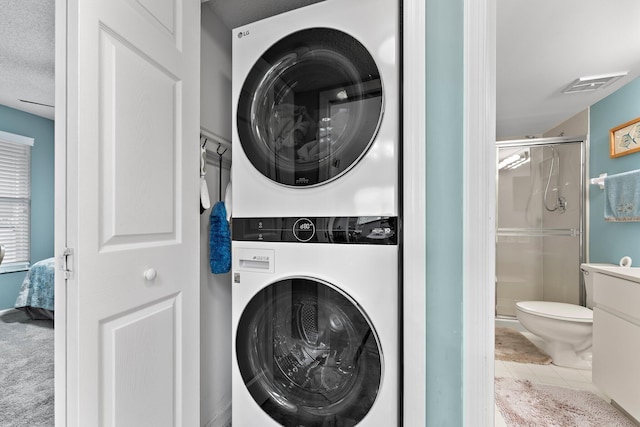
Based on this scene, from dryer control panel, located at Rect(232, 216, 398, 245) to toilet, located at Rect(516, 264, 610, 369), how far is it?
6.34 ft

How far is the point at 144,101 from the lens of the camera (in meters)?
0.93

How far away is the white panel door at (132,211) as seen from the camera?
74cm

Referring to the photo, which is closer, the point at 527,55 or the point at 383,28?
the point at 383,28

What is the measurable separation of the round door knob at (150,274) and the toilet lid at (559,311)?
101 inches

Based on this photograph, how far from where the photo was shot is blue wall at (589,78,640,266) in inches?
88.8

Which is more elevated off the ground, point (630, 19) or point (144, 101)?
point (630, 19)

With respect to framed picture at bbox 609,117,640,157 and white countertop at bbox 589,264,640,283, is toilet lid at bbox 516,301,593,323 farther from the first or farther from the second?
framed picture at bbox 609,117,640,157

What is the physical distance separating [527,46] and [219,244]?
2.26 m

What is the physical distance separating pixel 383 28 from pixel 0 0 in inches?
41.0

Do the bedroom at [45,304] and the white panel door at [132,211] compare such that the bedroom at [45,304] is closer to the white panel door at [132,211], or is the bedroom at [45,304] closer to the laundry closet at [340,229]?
the white panel door at [132,211]

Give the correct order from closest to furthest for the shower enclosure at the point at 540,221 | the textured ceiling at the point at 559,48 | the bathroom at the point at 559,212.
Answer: the textured ceiling at the point at 559,48 < the bathroom at the point at 559,212 < the shower enclosure at the point at 540,221

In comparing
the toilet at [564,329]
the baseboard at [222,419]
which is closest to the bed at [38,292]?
the baseboard at [222,419]

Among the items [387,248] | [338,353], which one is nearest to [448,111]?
[387,248]

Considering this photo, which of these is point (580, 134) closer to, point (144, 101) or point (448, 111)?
point (448, 111)
